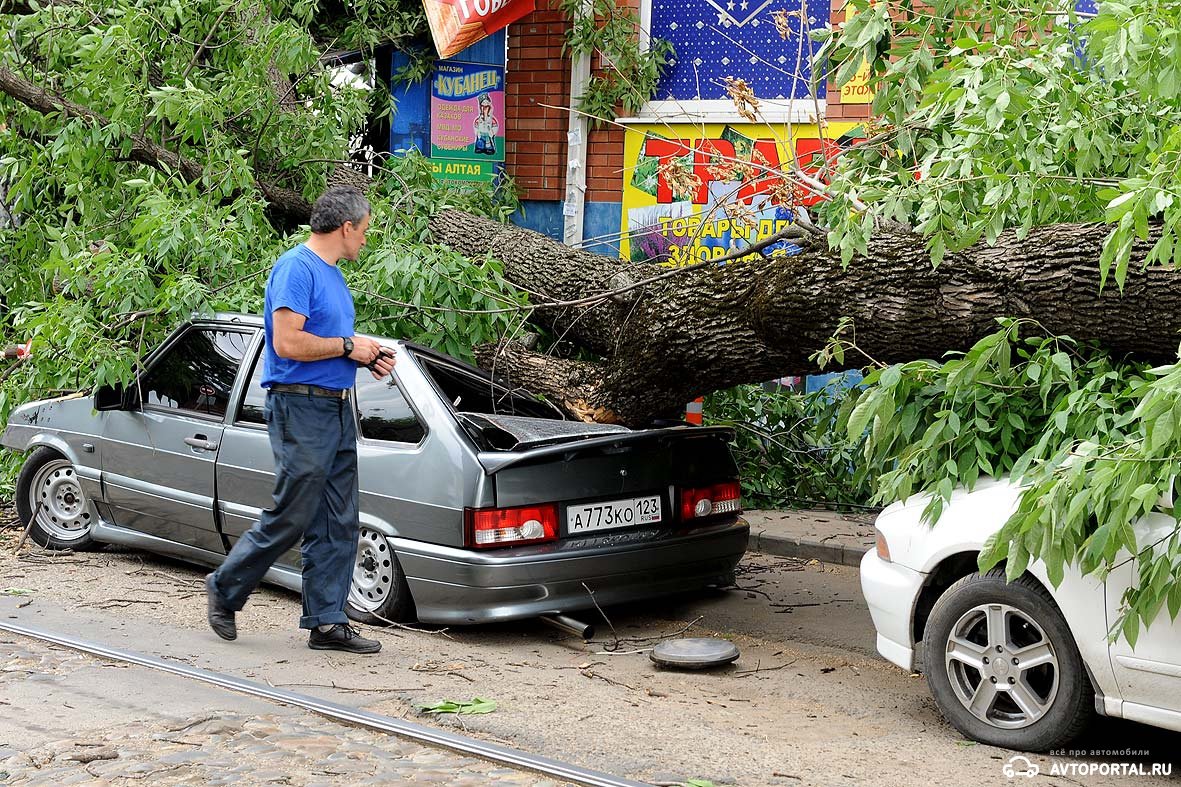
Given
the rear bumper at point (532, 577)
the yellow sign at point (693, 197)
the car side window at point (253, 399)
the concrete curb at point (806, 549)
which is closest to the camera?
the rear bumper at point (532, 577)

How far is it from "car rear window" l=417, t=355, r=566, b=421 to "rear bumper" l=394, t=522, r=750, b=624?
0.88 meters

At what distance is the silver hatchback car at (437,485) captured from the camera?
622 cm

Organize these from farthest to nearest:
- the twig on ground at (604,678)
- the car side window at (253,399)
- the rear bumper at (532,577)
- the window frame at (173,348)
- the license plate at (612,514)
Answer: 1. the window frame at (173,348)
2. the car side window at (253,399)
3. the license plate at (612,514)
4. the rear bumper at (532,577)
5. the twig on ground at (604,678)

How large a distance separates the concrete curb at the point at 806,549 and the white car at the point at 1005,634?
10.9ft

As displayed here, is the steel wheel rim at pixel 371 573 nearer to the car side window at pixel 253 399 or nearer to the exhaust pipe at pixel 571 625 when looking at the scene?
the exhaust pipe at pixel 571 625

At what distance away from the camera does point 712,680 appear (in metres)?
5.98

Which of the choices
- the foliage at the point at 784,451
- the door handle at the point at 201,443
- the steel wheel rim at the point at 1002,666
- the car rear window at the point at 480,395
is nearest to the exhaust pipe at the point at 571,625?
the car rear window at the point at 480,395

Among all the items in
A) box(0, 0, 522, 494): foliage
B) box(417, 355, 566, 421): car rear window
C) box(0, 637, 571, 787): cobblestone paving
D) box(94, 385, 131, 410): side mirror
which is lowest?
box(0, 637, 571, 787): cobblestone paving

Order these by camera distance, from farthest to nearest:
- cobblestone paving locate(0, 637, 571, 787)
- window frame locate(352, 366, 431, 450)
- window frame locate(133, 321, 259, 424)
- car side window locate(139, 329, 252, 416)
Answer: car side window locate(139, 329, 252, 416) < window frame locate(133, 321, 259, 424) < window frame locate(352, 366, 431, 450) < cobblestone paving locate(0, 637, 571, 787)

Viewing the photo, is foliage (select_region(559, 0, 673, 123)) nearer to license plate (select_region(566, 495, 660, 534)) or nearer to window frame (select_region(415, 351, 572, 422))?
window frame (select_region(415, 351, 572, 422))

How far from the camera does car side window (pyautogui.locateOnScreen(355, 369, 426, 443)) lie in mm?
6578

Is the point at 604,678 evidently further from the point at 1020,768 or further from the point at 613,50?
the point at 613,50

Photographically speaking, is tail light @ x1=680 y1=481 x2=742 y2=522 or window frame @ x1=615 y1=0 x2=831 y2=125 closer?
tail light @ x1=680 y1=481 x2=742 y2=522

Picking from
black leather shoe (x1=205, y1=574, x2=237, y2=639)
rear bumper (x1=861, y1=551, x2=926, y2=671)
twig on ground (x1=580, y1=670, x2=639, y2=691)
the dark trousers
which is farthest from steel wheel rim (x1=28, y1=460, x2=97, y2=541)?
rear bumper (x1=861, y1=551, x2=926, y2=671)
